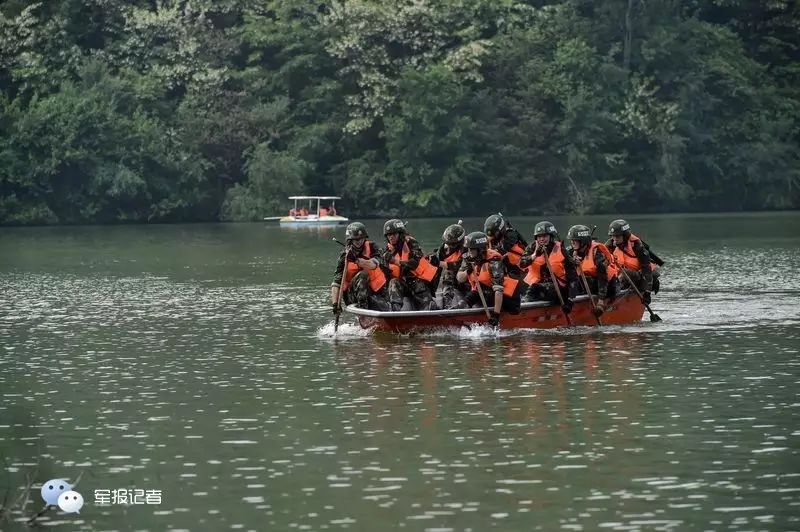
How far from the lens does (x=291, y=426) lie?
23453 millimetres

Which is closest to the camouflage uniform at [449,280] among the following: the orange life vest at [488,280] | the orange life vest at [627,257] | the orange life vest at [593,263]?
the orange life vest at [488,280]

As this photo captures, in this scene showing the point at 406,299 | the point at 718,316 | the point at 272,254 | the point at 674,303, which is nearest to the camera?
the point at 406,299

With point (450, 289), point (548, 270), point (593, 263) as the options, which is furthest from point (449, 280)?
point (593, 263)

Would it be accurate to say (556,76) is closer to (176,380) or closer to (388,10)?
(388,10)

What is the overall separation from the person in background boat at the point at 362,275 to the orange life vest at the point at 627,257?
16.2 feet

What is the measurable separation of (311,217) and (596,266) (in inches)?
2222

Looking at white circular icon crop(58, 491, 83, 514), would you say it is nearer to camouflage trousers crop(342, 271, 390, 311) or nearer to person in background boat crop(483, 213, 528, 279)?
camouflage trousers crop(342, 271, 390, 311)

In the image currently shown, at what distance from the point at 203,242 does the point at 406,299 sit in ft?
135

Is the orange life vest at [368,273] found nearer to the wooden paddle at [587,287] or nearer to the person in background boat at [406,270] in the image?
the person in background boat at [406,270]

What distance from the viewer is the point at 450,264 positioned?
33.7 m

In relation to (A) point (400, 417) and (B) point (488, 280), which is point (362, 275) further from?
(A) point (400, 417)

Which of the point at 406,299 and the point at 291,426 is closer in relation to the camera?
the point at 291,426

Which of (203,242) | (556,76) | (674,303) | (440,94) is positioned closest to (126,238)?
(203,242)

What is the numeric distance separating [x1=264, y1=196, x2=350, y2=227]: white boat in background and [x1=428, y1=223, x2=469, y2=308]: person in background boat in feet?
182
